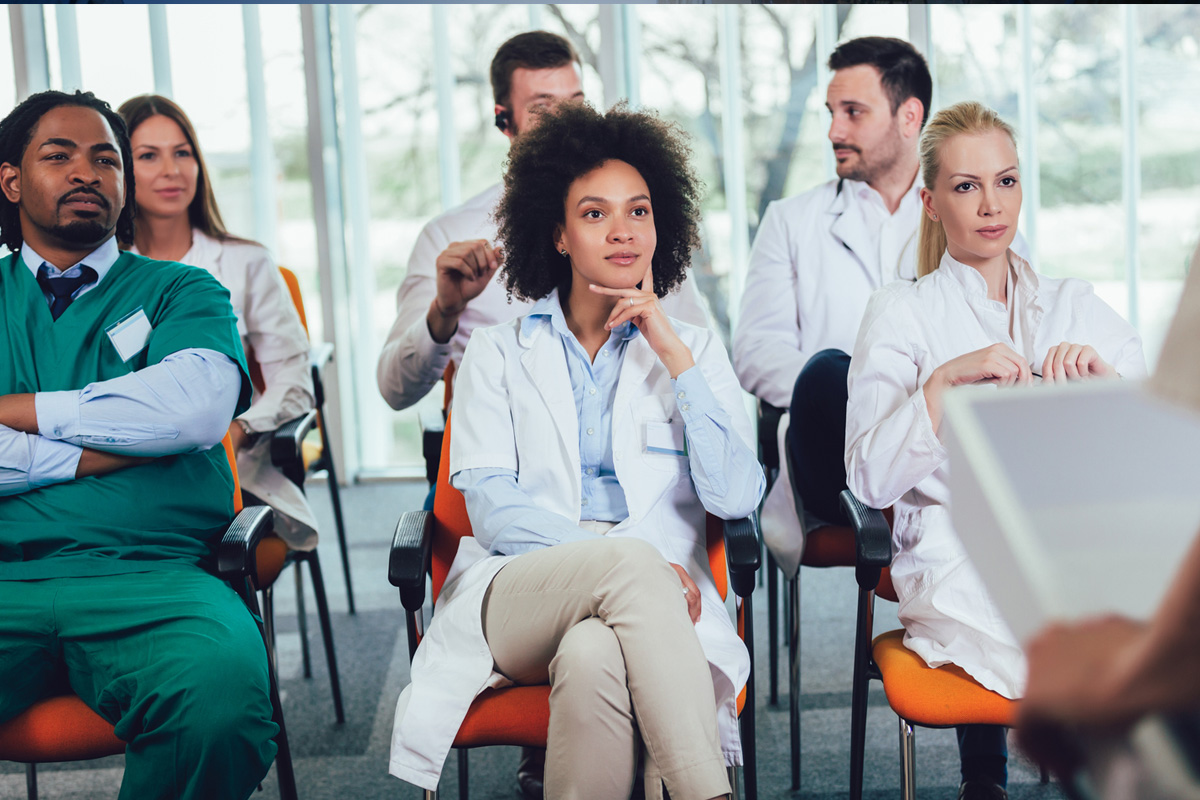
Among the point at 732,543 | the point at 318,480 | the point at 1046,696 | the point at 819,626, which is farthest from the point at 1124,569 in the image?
the point at 318,480

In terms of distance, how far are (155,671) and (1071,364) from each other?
60.7 inches

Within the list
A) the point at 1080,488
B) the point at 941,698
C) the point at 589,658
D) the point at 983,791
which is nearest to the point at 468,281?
the point at 589,658

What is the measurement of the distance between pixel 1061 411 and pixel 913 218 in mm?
2187

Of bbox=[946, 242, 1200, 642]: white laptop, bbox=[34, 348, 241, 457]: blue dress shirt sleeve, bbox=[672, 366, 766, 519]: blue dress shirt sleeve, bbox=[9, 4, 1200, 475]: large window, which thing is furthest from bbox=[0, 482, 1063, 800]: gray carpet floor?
bbox=[9, 4, 1200, 475]: large window

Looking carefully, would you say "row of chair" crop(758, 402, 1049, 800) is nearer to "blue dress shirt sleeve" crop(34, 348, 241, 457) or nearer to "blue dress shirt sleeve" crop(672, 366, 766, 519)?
"blue dress shirt sleeve" crop(672, 366, 766, 519)

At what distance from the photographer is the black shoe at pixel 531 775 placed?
7.14 ft

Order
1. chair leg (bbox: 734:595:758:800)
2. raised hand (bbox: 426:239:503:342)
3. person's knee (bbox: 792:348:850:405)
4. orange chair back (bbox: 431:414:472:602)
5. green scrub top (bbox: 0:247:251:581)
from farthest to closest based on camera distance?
raised hand (bbox: 426:239:503:342), person's knee (bbox: 792:348:850:405), orange chair back (bbox: 431:414:472:602), green scrub top (bbox: 0:247:251:581), chair leg (bbox: 734:595:758:800)

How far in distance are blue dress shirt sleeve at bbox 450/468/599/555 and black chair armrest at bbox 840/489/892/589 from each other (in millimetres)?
436

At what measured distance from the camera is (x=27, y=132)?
2.03 m

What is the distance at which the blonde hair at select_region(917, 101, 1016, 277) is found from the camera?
1.97 m

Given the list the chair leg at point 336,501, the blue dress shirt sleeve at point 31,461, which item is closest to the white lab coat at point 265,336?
the chair leg at point 336,501

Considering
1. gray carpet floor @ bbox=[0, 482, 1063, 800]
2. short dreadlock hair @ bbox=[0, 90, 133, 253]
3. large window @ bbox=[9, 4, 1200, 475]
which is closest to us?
short dreadlock hair @ bbox=[0, 90, 133, 253]

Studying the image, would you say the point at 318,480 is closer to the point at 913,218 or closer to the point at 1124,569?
the point at 913,218

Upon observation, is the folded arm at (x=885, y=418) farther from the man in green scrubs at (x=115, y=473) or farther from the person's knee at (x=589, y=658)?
the man in green scrubs at (x=115, y=473)
